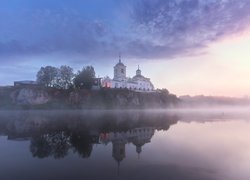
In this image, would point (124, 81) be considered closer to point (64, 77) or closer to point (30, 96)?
point (64, 77)

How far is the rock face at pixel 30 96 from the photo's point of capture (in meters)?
125

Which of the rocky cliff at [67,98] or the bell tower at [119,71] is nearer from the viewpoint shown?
the rocky cliff at [67,98]

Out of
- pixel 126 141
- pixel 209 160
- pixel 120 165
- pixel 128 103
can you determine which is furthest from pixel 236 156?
pixel 128 103

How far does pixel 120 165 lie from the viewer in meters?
19.5

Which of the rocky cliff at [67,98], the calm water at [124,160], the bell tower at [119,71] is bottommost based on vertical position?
the calm water at [124,160]

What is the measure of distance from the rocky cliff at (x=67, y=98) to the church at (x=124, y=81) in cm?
874

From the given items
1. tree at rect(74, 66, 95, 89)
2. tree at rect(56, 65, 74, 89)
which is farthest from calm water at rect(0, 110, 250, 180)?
tree at rect(56, 65, 74, 89)

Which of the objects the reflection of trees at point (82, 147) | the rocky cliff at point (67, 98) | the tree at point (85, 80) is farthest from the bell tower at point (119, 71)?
the reflection of trees at point (82, 147)

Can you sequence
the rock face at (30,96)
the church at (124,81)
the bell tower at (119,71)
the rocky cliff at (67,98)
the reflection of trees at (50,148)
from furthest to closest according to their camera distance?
1. the bell tower at (119,71)
2. the church at (124,81)
3. the rock face at (30,96)
4. the rocky cliff at (67,98)
5. the reflection of trees at (50,148)

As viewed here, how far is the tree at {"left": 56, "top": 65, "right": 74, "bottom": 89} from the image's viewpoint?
474 feet

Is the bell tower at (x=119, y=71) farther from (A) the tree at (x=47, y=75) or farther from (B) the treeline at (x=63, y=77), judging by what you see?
(A) the tree at (x=47, y=75)

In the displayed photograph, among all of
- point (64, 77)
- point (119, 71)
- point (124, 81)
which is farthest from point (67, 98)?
point (124, 81)

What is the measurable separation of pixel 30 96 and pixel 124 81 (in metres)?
56.2

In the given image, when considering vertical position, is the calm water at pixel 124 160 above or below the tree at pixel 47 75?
below
